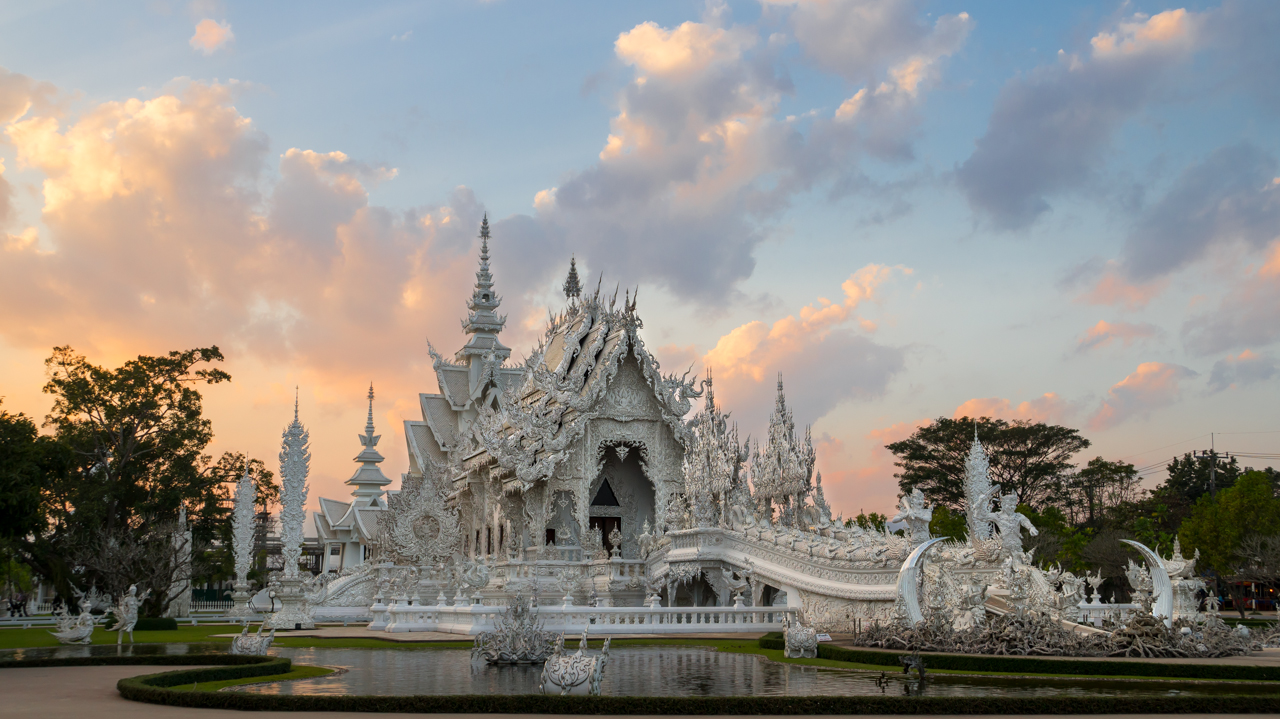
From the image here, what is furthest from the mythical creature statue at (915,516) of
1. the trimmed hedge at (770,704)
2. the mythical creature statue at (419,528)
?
the mythical creature statue at (419,528)

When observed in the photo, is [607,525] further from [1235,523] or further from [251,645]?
[1235,523]

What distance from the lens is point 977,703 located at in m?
9.85

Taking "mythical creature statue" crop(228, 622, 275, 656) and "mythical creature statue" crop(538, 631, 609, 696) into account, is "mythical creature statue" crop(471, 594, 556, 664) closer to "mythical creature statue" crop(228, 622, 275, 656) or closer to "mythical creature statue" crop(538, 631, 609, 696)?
"mythical creature statue" crop(228, 622, 275, 656)

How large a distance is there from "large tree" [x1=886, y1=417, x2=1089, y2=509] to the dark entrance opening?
23640 mm

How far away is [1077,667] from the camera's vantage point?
13.0 metres

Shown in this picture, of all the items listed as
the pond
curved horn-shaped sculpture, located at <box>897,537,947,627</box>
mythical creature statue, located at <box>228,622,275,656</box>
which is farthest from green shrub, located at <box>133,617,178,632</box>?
curved horn-shaped sculpture, located at <box>897,537,947,627</box>

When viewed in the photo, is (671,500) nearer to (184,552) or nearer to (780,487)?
(780,487)

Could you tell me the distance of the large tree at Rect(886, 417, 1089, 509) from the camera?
164ft

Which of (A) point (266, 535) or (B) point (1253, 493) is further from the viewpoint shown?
(A) point (266, 535)

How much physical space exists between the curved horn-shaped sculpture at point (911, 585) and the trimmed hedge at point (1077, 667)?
1.53m

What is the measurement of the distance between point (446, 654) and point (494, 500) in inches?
562

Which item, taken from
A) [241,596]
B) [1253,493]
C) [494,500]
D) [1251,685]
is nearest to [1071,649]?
[1251,685]

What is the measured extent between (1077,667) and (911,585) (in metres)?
3.15

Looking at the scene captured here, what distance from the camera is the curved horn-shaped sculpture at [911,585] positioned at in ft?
51.4
